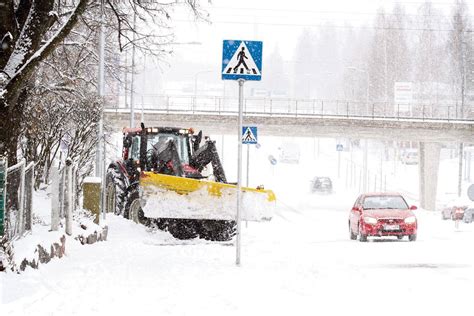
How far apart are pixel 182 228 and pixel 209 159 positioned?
66.9 inches

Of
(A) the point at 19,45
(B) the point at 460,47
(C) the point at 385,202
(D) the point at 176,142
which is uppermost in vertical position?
(B) the point at 460,47

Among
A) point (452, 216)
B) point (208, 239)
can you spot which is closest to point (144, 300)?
point (208, 239)

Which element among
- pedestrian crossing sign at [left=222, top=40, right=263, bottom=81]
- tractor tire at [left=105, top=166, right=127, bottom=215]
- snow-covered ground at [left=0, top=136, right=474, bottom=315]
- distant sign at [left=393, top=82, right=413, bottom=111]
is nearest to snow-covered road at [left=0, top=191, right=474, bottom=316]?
snow-covered ground at [left=0, top=136, right=474, bottom=315]

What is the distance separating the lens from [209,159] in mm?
19000

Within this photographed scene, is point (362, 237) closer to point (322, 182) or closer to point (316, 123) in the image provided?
point (316, 123)

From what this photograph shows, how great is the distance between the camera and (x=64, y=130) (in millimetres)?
20391

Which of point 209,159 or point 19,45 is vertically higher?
point 19,45

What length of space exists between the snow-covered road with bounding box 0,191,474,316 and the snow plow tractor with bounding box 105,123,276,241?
4.32 ft

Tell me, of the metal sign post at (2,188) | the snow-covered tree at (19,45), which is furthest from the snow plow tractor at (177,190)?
the metal sign post at (2,188)

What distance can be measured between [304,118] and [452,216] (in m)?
12.4

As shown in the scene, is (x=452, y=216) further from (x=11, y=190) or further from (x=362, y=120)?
Answer: (x=11, y=190)

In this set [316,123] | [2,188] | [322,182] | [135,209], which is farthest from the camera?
[322,182]

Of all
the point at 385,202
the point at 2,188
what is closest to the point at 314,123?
the point at 385,202

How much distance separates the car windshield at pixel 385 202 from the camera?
76.2ft
